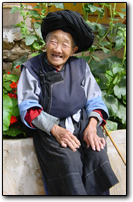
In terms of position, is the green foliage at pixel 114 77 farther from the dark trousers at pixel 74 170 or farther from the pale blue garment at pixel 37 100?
the dark trousers at pixel 74 170

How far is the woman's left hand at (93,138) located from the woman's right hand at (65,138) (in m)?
0.09

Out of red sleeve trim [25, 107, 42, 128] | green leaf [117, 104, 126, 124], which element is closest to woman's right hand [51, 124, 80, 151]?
red sleeve trim [25, 107, 42, 128]

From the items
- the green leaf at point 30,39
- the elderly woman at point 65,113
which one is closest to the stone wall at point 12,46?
the green leaf at point 30,39

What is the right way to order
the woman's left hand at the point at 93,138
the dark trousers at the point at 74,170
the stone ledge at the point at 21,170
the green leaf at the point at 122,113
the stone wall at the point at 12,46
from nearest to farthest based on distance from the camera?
the dark trousers at the point at 74,170 → the woman's left hand at the point at 93,138 → the stone ledge at the point at 21,170 → the green leaf at the point at 122,113 → the stone wall at the point at 12,46

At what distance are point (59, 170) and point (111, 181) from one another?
35 cm

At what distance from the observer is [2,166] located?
6.29 feet

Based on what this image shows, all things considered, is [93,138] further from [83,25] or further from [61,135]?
[83,25]

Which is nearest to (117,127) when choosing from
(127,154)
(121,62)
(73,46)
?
(127,154)

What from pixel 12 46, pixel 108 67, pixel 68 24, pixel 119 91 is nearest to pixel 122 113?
pixel 119 91

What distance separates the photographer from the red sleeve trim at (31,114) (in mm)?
1763

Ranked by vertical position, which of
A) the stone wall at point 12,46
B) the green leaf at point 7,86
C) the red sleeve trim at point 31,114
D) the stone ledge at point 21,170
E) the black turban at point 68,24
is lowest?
the stone ledge at point 21,170

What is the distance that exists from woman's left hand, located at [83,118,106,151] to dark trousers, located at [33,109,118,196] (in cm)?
4

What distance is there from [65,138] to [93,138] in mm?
209

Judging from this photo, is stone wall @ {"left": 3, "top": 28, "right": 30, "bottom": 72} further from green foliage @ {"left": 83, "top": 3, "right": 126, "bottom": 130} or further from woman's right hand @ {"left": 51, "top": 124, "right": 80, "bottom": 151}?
woman's right hand @ {"left": 51, "top": 124, "right": 80, "bottom": 151}
